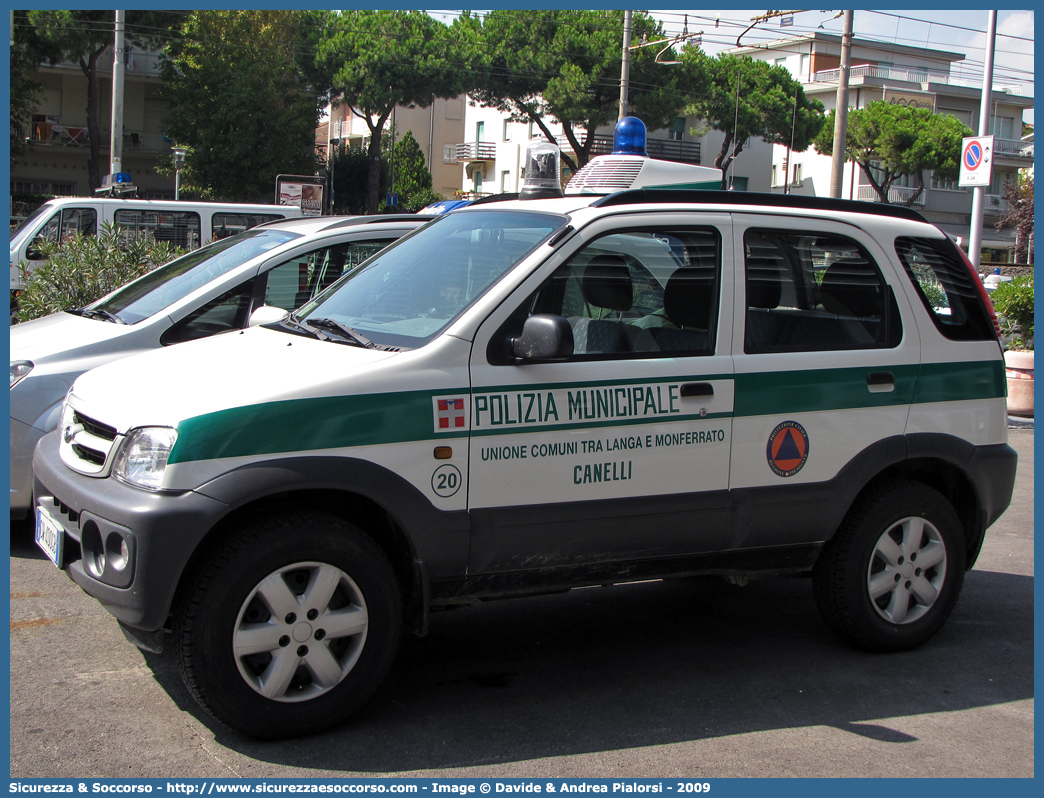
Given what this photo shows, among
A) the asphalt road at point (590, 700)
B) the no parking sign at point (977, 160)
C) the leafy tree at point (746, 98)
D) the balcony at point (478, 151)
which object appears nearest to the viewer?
the asphalt road at point (590, 700)

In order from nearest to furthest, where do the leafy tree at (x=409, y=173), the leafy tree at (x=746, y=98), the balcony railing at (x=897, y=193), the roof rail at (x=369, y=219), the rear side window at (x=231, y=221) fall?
the roof rail at (x=369, y=219) < the rear side window at (x=231, y=221) < the leafy tree at (x=746, y=98) < the leafy tree at (x=409, y=173) < the balcony railing at (x=897, y=193)

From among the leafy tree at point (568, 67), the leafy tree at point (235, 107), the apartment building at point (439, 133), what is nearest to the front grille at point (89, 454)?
the leafy tree at point (235, 107)

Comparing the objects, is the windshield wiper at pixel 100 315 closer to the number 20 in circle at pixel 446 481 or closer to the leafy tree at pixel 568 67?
the number 20 in circle at pixel 446 481

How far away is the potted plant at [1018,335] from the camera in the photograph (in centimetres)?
1251

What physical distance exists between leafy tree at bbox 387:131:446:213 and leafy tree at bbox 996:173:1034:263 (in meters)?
33.2

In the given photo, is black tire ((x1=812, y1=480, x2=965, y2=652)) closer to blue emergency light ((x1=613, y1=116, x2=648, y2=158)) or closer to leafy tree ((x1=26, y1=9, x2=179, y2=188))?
blue emergency light ((x1=613, y1=116, x2=648, y2=158))

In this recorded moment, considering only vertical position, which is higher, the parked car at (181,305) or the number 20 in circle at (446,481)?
the parked car at (181,305)

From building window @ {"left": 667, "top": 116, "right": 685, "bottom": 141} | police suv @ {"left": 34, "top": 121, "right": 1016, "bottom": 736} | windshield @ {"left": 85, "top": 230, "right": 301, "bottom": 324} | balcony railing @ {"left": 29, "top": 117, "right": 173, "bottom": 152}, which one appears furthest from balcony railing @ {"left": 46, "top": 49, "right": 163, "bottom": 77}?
police suv @ {"left": 34, "top": 121, "right": 1016, "bottom": 736}

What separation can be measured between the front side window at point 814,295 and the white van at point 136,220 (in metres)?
9.62

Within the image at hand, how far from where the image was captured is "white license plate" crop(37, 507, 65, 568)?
369cm

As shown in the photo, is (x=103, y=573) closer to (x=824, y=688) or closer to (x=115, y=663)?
(x=115, y=663)

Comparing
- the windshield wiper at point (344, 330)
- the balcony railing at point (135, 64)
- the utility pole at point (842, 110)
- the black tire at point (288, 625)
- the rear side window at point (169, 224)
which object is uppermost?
the balcony railing at point (135, 64)

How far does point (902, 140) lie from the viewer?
182 feet
